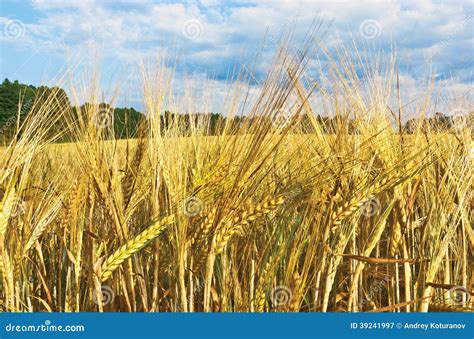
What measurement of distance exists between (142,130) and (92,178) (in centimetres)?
34

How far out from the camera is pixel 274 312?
1.43 meters

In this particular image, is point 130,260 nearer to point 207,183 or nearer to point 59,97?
point 207,183

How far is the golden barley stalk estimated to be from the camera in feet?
4.29
